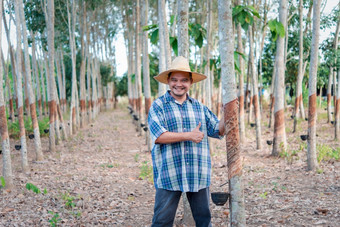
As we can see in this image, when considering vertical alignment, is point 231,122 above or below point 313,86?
below

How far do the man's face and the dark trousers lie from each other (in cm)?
83

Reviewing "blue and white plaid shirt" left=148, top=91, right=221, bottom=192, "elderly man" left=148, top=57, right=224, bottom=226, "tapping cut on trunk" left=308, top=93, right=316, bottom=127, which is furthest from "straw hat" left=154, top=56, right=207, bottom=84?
"tapping cut on trunk" left=308, top=93, right=316, bottom=127

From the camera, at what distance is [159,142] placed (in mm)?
2727

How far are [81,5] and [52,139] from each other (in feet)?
28.8

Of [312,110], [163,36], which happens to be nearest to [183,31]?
[163,36]

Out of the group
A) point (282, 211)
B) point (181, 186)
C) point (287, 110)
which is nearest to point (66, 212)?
point (181, 186)

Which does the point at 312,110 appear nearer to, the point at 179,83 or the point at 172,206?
the point at 179,83

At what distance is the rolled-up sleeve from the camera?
2713 millimetres

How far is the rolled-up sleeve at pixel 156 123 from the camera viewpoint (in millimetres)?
2713

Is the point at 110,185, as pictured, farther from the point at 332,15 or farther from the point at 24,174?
the point at 332,15

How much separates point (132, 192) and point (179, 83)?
3488mm

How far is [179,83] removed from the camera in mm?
2922

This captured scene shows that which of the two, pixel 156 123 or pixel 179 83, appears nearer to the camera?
pixel 156 123

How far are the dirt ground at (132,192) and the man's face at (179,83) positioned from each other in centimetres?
212
